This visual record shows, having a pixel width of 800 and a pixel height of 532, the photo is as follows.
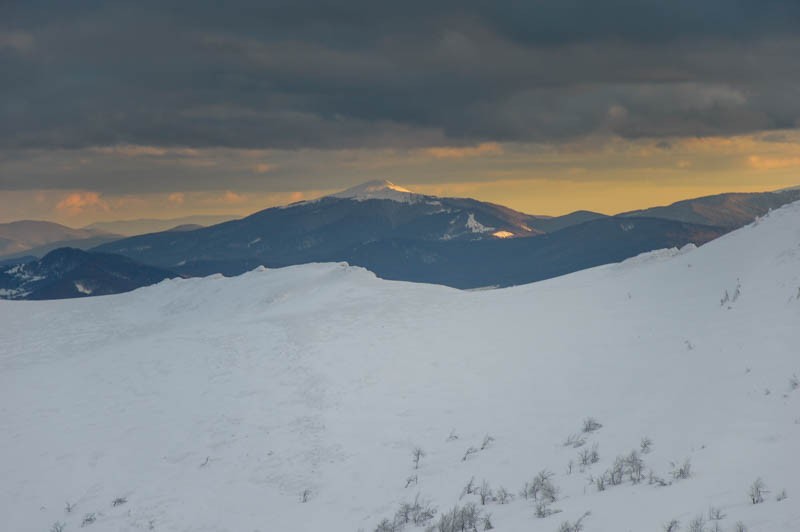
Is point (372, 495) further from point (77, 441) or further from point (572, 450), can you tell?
point (77, 441)

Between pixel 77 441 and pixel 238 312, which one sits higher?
pixel 238 312

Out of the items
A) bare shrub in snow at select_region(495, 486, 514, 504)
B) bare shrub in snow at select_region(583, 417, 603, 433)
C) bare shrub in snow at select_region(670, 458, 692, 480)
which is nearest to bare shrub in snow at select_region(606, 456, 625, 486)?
bare shrub in snow at select_region(670, 458, 692, 480)

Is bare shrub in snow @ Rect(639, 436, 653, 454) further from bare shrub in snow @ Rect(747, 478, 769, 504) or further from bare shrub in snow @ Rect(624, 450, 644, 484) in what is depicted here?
bare shrub in snow @ Rect(747, 478, 769, 504)

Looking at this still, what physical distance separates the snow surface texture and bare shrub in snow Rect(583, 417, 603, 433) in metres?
Result: 0.45

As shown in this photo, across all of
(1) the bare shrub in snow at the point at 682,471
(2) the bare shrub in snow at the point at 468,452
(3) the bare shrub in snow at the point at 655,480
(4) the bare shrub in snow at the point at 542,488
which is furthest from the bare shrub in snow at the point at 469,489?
(1) the bare shrub in snow at the point at 682,471

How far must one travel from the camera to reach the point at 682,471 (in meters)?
13.7

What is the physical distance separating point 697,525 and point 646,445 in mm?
5613

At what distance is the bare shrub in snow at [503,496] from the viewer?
51.2 ft

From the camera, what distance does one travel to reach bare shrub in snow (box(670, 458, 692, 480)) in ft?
44.8

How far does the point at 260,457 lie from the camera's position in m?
22.3

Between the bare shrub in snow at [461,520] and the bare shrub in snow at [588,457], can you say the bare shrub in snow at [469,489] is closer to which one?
the bare shrub in snow at [461,520]

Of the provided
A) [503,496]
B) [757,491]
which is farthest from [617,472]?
[757,491]

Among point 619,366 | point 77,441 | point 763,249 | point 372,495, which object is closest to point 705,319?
point 619,366

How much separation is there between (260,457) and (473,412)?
7255 mm
